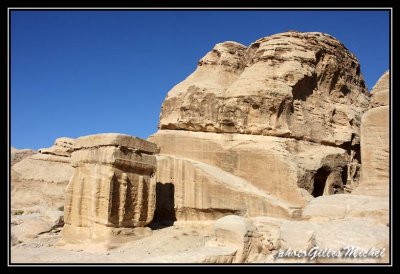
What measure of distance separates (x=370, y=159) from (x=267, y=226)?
321cm

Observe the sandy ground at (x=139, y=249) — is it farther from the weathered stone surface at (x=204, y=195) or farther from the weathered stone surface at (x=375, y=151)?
the weathered stone surface at (x=375, y=151)

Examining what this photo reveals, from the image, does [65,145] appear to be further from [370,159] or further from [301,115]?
[370,159]

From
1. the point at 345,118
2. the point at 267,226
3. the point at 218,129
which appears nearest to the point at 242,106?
the point at 218,129

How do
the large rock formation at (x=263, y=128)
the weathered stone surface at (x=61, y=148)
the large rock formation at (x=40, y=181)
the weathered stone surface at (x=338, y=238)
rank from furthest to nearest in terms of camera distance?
the weathered stone surface at (x=61, y=148)
the large rock formation at (x=40, y=181)
the large rock formation at (x=263, y=128)
the weathered stone surface at (x=338, y=238)

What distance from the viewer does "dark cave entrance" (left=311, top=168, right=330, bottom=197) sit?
54.9 ft

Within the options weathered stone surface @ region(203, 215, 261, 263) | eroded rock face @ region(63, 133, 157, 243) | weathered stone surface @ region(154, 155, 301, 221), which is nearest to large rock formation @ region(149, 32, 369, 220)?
weathered stone surface @ region(154, 155, 301, 221)

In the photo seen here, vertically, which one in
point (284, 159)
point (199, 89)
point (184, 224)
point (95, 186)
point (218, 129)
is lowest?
point (184, 224)

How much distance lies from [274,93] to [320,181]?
4.07 metres

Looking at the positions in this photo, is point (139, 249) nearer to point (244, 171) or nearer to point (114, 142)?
point (114, 142)

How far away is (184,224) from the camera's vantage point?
14977 millimetres

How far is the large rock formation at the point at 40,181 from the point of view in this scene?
18.7 m

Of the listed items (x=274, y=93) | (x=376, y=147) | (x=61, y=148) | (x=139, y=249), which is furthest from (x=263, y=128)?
(x=61, y=148)

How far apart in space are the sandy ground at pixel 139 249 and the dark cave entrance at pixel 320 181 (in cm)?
518

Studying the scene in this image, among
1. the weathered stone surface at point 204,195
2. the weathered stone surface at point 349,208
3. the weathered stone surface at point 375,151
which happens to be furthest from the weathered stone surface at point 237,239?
the weathered stone surface at point 204,195
